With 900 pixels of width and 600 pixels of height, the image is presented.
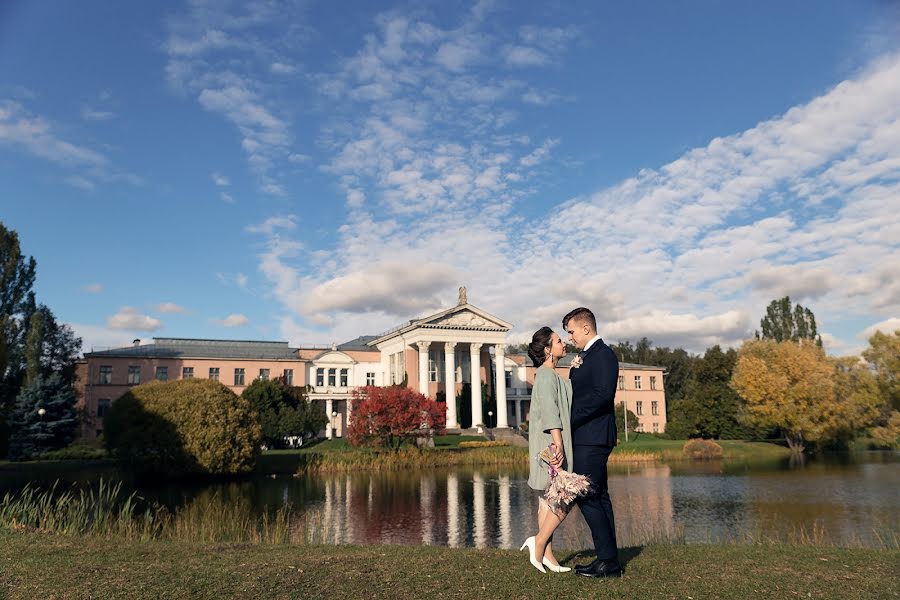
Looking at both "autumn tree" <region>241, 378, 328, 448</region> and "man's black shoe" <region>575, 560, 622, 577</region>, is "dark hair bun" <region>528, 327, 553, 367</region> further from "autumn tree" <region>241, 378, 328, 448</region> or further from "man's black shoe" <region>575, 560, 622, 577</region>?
"autumn tree" <region>241, 378, 328, 448</region>

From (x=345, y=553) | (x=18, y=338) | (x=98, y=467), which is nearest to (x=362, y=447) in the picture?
(x=98, y=467)

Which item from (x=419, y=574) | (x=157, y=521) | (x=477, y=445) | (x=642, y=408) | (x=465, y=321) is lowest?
(x=477, y=445)

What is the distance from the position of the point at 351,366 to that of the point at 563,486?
54734 mm

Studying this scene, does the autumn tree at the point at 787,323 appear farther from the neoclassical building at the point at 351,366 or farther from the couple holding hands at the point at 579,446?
the couple holding hands at the point at 579,446

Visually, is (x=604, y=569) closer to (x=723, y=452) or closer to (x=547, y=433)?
(x=547, y=433)

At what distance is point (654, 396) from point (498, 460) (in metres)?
36.8

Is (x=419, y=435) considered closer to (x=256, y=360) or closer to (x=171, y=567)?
(x=256, y=360)

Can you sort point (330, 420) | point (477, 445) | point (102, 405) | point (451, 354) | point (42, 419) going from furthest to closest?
point (330, 420)
point (451, 354)
point (102, 405)
point (477, 445)
point (42, 419)

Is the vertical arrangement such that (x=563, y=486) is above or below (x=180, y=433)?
above

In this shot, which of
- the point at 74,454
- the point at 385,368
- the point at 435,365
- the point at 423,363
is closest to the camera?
the point at 74,454

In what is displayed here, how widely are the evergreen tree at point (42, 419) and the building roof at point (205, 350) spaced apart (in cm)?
1457

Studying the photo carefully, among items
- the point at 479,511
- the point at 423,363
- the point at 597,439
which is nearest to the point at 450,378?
the point at 423,363

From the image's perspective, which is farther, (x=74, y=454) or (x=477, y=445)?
(x=477, y=445)

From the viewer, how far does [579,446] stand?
602 cm
